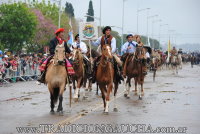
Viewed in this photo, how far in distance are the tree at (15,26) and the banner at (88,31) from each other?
34674 millimetres

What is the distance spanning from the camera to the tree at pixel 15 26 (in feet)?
191

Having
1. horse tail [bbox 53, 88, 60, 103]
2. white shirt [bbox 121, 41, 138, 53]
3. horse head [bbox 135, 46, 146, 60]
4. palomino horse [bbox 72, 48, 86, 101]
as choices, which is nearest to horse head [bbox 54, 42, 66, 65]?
horse tail [bbox 53, 88, 60, 103]

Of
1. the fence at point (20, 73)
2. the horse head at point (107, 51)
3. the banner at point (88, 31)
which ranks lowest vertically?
the fence at point (20, 73)

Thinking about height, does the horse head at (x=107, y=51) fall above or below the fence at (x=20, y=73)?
above

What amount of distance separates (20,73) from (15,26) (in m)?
25.5

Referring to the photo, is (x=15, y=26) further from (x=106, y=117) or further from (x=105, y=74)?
(x=106, y=117)

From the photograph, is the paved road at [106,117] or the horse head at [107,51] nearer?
the paved road at [106,117]

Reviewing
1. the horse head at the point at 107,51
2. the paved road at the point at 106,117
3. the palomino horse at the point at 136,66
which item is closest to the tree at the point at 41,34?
the palomino horse at the point at 136,66

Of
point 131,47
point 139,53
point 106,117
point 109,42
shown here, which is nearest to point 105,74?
point 109,42

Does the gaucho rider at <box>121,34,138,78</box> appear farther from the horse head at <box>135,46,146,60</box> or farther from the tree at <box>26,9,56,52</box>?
the tree at <box>26,9,56,52</box>

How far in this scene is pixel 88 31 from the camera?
2381cm

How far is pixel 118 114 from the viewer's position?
47.9 feet

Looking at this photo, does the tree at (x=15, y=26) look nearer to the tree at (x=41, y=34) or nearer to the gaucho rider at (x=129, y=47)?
the tree at (x=41, y=34)

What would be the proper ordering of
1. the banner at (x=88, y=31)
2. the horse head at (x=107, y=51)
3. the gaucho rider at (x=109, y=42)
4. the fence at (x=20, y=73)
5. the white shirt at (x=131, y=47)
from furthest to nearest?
the fence at (x=20, y=73), the banner at (x=88, y=31), the white shirt at (x=131, y=47), the gaucho rider at (x=109, y=42), the horse head at (x=107, y=51)
